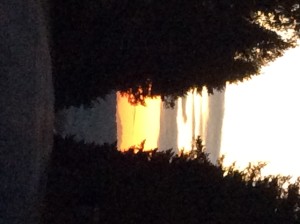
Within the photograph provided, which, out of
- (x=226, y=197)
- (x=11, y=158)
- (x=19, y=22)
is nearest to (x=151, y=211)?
(x=226, y=197)

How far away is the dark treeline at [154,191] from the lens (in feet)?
4.79

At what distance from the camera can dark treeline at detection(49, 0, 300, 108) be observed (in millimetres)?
1541

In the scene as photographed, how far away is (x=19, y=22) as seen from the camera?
1.30m

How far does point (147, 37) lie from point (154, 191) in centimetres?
28

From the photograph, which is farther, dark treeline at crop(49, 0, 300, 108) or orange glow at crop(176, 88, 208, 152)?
orange glow at crop(176, 88, 208, 152)

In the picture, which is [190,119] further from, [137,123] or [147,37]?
[147,37]

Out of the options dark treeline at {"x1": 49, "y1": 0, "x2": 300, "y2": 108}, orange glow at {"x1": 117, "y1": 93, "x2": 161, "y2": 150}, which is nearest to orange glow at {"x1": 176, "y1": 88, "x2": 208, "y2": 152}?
orange glow at {"x1": 117, "y1": 93, "x2": 161, "y2": 150}

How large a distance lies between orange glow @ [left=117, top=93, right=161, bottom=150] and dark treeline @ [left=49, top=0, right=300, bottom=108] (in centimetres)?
96

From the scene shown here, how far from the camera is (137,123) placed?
308 centimetres

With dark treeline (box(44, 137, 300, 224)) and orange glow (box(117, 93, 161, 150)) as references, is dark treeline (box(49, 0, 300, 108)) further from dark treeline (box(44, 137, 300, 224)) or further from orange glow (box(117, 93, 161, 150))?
orange glow (box(117, 93, 161, 150))

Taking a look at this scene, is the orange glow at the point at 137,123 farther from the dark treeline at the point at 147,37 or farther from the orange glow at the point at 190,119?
the dark treeline at the point at 147,37

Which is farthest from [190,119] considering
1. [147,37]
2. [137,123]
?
[147,37]

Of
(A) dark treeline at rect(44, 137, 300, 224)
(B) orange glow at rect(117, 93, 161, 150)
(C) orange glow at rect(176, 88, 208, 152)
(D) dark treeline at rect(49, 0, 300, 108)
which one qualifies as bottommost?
(A) dark treeline at rect(44, 137, 300, 224)

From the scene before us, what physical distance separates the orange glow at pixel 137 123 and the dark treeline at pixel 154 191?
1047 millimetres
